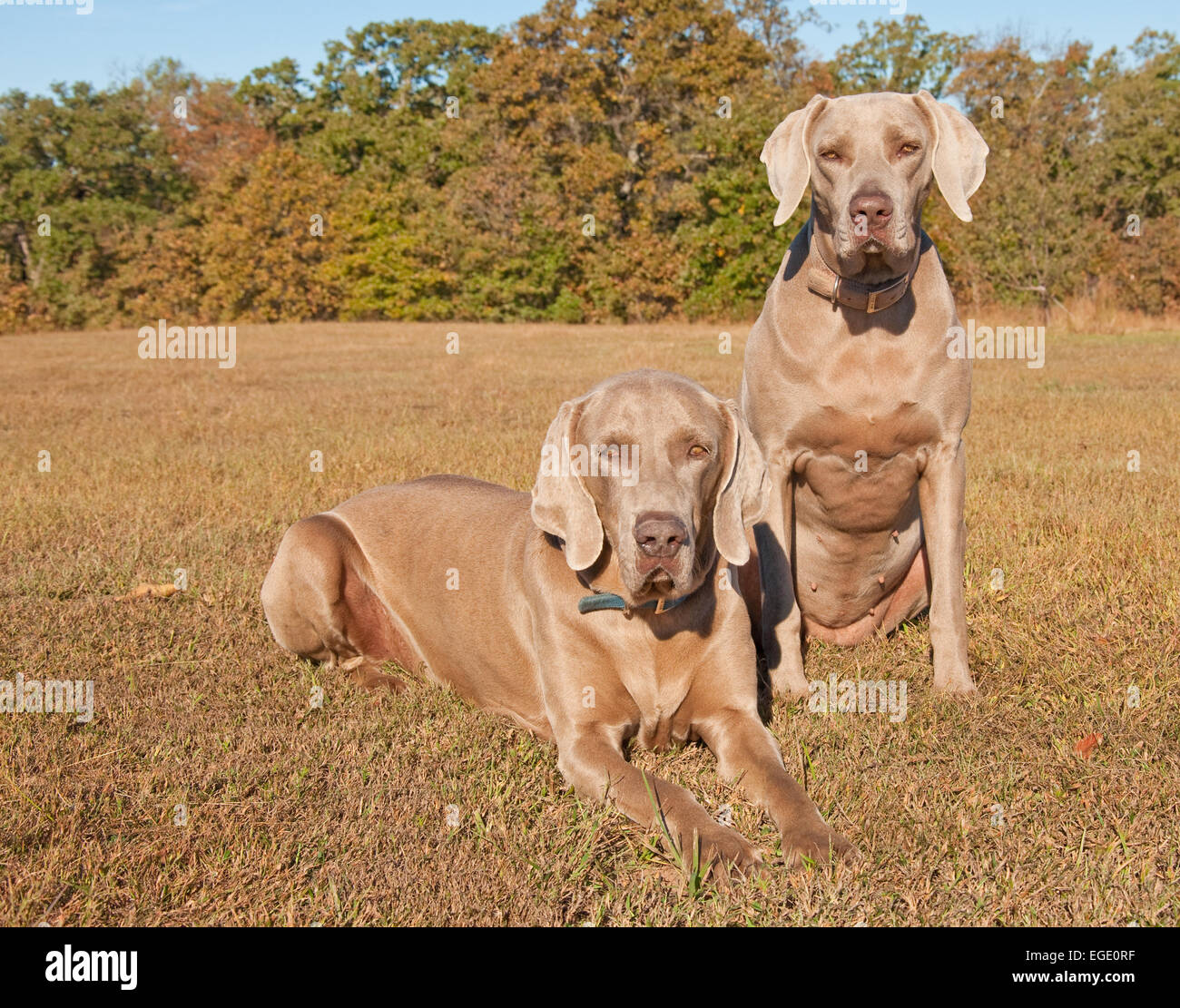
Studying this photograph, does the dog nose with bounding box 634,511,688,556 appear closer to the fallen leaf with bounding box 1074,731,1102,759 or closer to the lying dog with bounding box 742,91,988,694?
the lying dog with bounding box 742,91,988,694

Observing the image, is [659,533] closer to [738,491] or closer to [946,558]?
[738,491]

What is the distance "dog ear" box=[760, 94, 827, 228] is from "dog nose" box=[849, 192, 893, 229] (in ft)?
1.06

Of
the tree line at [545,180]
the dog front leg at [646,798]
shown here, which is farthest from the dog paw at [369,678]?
the tree line at [545,180]

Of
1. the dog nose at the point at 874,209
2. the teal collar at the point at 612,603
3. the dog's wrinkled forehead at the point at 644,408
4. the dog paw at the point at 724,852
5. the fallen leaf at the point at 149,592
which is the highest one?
the dog nose at the point at 874,209

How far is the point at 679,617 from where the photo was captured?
326 cm

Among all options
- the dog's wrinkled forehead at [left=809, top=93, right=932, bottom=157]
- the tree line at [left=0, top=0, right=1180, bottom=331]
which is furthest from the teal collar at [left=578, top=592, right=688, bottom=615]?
the tree line at [left=0, top=0, right=1180, bottom=331]

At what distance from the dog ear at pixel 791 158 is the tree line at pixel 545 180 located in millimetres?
17486

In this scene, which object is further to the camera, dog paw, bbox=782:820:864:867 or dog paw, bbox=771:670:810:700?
dog paw, bbox=771:670:810:700

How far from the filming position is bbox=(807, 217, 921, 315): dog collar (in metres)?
3.67

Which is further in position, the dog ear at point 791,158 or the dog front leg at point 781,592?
the dog front leg at point 781,592

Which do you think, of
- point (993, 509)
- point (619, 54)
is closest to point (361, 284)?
point (619, 54)

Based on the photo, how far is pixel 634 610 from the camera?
3.24m

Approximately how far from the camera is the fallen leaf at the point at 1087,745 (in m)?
3.20

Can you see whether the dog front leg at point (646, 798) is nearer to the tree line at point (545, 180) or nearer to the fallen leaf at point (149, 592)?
the fallen leaf at point (149, 592)
